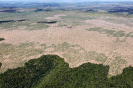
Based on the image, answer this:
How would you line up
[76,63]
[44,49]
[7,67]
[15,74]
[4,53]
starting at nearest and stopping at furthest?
[15,74], [7,67], [76,63], [4,53], [44,49]

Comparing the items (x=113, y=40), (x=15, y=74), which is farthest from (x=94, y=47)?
(x=15, y=74)

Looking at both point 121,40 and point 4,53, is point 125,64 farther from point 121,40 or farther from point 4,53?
point 4,53

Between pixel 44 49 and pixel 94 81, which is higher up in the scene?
pixel 44 49

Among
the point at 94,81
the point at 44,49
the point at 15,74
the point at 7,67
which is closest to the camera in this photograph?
the point at 94,81

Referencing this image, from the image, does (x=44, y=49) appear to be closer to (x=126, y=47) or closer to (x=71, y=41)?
(x=71, y=41)

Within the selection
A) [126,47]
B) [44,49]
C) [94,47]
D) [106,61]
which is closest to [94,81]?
[106,61]

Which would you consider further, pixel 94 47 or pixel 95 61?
pixel 94 47
